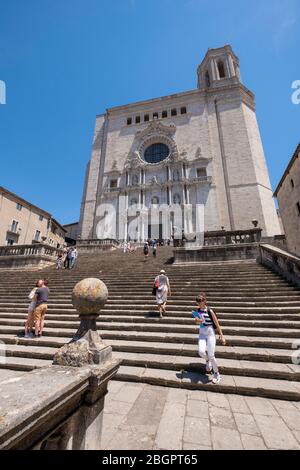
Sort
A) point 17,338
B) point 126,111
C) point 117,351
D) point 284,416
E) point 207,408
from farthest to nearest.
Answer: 1. point 126,111
2. point 17,338
3. point 117,351
4. point 207,408
5. point 284,416

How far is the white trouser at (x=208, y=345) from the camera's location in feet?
12.6

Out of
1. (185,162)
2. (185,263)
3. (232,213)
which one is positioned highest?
(185,162)

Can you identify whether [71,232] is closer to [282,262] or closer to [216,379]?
[282,262]

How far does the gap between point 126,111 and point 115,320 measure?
3709cm

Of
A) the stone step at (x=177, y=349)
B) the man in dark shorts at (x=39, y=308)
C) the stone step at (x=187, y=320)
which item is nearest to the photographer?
the stone step at (x=177, y=349)

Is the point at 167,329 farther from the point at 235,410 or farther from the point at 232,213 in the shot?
the point at 232,213

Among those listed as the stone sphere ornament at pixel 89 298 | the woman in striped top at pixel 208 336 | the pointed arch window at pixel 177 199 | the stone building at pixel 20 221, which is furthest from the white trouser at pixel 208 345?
the pointed arch window at pixel 177 199

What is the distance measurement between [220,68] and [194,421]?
4666cm

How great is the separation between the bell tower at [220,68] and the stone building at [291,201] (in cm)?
2461

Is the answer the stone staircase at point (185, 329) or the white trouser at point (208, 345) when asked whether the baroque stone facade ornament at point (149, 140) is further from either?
the white trouser at point (208, 345)

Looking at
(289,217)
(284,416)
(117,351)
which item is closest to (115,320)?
(117,351)

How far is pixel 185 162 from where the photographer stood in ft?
94.3

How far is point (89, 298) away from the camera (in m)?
2.14

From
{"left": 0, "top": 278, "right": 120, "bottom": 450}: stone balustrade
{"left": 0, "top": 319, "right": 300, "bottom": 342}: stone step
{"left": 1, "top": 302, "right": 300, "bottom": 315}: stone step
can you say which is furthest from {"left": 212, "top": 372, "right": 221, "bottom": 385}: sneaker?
{"left": 1, "top": 302, "right": 300, "bottom": 315}: stone step
